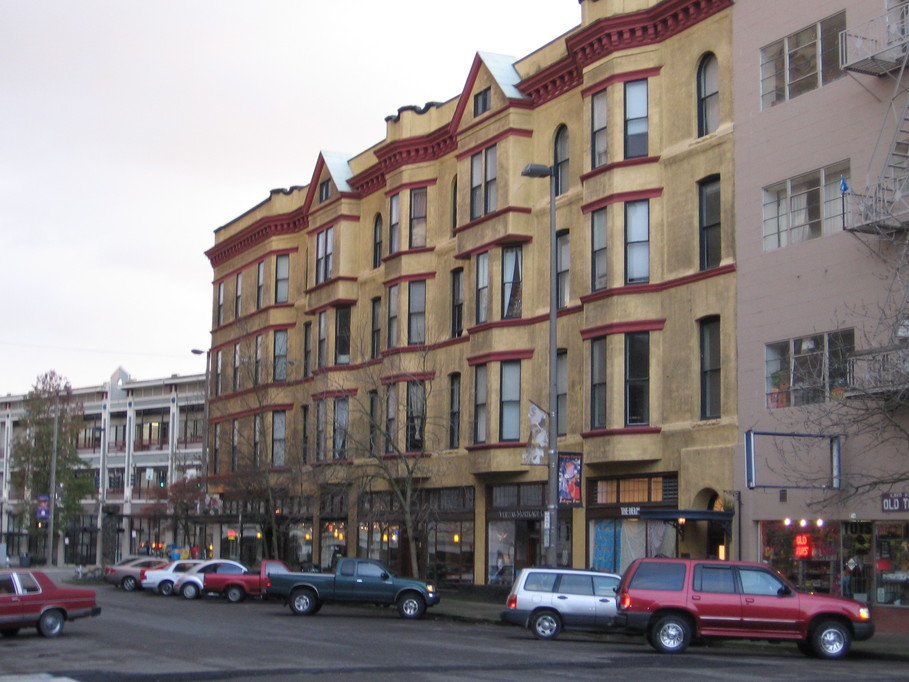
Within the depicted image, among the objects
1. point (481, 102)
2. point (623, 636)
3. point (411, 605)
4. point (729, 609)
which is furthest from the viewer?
point (481, 102)

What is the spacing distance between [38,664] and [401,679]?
256 inches

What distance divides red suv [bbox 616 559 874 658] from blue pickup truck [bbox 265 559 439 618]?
1106 cm

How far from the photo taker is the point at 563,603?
2716cm

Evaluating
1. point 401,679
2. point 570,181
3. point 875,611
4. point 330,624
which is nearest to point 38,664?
point 401,679

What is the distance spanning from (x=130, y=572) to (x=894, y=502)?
31209 millimetres

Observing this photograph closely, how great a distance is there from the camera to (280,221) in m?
56.7

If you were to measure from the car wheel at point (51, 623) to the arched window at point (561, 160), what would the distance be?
63.8 feet

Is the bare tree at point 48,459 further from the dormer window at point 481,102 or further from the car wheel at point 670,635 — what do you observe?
the car wheel at point 670,635

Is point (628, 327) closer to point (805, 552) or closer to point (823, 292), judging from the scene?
point (823, 292)

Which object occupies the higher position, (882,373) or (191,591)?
(882,373)

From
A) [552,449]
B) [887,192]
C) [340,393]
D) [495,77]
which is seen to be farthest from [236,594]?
[887,192]

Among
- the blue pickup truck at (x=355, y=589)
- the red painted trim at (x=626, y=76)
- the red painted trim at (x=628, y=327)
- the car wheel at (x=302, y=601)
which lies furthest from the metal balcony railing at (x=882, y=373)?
the car wheel at (x=302, y=601)

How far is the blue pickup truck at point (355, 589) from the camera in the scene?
3378 centimetres

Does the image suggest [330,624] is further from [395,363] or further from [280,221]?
[280,221]
